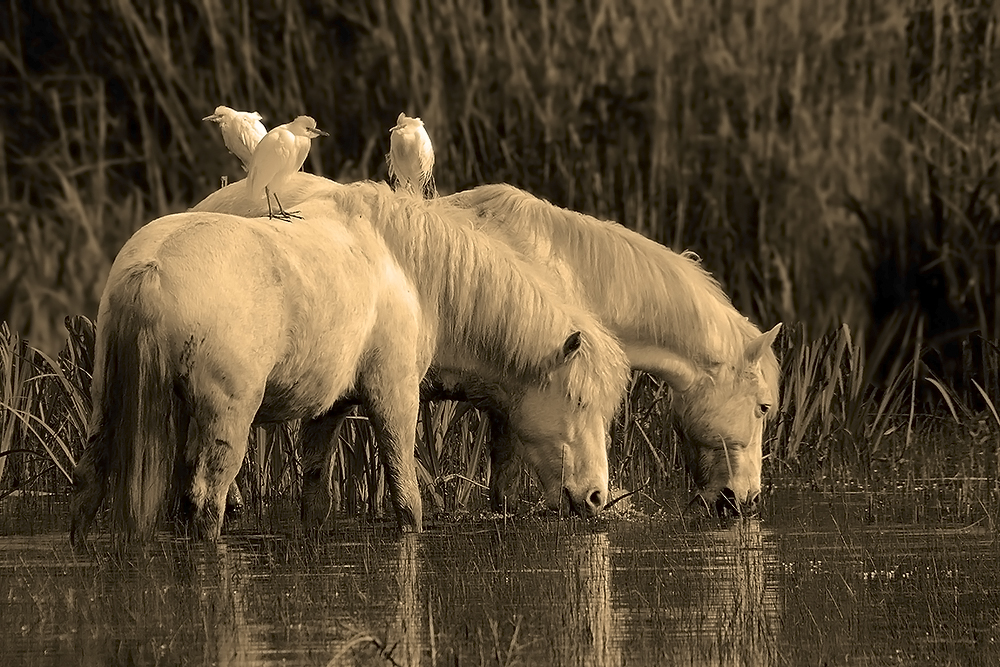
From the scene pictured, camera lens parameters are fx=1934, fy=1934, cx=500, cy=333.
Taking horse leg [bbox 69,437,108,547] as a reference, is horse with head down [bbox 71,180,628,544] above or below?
above

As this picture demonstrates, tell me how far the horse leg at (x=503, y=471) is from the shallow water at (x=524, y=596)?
664 millimetres

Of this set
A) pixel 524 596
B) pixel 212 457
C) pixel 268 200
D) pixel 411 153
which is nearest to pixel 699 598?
pixel 524 596

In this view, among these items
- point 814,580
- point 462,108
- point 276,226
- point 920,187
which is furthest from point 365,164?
point 814,580

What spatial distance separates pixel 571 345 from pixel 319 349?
1355mm

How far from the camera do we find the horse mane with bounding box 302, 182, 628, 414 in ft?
23.7

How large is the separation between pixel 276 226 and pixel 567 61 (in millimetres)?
5639

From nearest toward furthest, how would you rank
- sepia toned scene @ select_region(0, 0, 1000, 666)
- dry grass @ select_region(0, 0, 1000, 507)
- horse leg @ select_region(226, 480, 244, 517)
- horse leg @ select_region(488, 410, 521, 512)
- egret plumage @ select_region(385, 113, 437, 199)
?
sepia toned scene @ select_region(0, 0, 1000, 666)
horse leg @ select_region(226, 480, 244, 517)
horse leg @ select_region(488, 410, 521, 512)
egret plumage @ select_region(385, 113, 437, 199)
dry grass @ select_region(0, 0, 1000, 507)

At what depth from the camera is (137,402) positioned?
229 inches

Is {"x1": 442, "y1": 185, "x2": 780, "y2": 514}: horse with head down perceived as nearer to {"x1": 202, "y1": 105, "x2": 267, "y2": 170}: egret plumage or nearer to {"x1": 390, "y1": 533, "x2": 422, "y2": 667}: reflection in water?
{"x1": 202, "y1": 105, "x2": 267, "y2": 170}: egret plumage

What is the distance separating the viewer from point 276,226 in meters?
6.43

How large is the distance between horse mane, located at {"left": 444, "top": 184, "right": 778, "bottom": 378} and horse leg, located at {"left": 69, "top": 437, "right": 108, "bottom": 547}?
245 cm

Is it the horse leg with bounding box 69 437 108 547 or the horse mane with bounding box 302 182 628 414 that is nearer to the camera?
the horse leg with bounding box 69 437 108 547

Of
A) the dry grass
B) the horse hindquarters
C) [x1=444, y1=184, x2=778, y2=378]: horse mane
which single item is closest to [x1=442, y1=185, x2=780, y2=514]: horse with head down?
[x1=444, y1=184, x2=778, y2=378]: horse mane

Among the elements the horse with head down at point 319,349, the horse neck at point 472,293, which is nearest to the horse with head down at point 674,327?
the horse with head down at point 319,349
